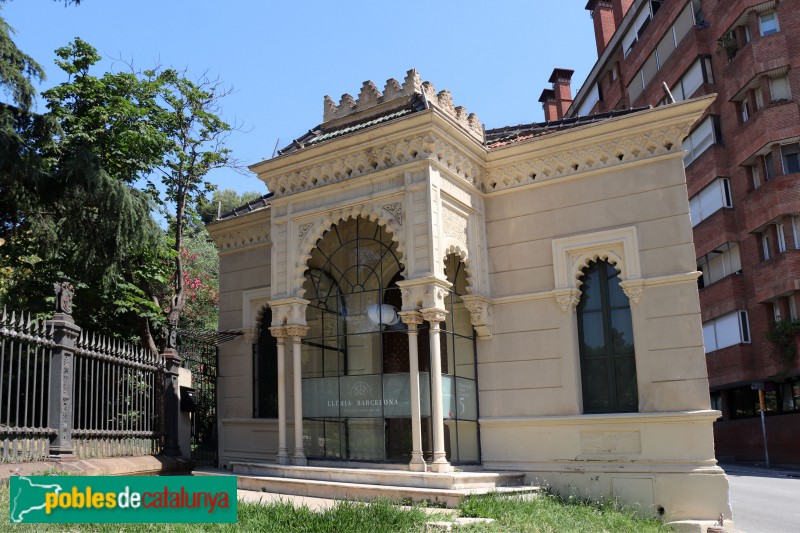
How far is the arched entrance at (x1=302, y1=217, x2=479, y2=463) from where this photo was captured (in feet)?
41.1

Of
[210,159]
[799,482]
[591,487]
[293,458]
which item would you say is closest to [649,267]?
[591,487]

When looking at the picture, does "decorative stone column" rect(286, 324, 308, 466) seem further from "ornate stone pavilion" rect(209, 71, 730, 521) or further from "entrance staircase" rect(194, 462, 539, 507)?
"entrance staircase" rect(194, 462, 539, 507)

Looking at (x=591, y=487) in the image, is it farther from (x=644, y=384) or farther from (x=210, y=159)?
(x=210, y=159)

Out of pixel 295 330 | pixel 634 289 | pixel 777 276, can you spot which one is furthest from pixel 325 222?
pixel 777 276

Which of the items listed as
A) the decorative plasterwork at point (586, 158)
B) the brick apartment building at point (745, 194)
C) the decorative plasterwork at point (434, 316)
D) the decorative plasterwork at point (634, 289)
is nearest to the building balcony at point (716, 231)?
the brick apartment building at point (745, 194)

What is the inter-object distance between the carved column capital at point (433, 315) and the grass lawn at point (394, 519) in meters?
2.79

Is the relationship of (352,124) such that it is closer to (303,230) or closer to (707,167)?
(303,230)

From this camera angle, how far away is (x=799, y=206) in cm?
2555

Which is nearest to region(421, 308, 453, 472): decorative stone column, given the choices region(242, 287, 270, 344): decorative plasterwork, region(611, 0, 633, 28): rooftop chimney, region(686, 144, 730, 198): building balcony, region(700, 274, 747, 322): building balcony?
region(242, 287, 270, 344): decorative plasterwork

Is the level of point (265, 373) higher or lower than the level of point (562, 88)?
A: lower

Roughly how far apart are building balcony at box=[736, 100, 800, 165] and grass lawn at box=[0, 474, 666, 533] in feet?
67.4

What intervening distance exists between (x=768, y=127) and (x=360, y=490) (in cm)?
2303

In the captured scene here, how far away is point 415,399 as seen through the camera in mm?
11328

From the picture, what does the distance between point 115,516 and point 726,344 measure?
27.9m
